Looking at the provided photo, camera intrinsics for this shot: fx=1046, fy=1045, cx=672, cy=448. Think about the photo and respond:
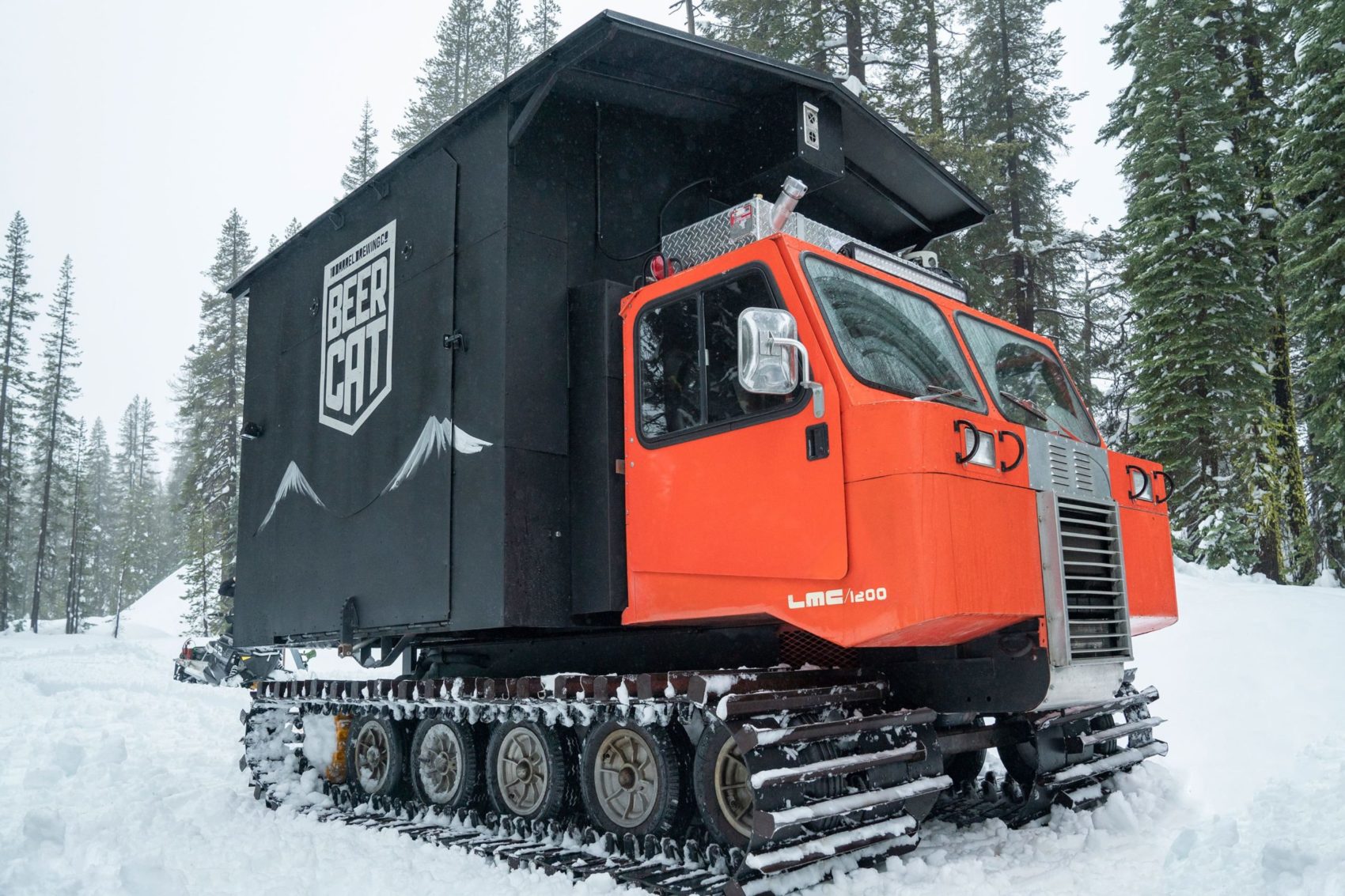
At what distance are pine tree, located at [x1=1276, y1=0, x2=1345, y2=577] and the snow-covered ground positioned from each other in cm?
470

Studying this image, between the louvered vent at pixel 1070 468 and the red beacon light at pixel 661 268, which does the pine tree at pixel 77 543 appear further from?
the louvered vent at pixel 1070 468

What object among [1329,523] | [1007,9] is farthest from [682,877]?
[1007,9]

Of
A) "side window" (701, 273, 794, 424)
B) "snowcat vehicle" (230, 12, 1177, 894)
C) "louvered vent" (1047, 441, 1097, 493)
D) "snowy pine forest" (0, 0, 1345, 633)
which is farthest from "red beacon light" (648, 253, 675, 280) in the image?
"snowy pine forest" (0, 0, 1345, 633)

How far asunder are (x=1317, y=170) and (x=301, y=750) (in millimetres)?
15710

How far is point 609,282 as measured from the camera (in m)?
5.96

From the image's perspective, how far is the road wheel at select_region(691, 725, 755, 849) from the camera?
4.90 metres

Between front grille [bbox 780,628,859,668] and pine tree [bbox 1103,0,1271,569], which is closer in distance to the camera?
front grille [bbox 780,628,859,668]

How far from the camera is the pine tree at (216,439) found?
105 ft

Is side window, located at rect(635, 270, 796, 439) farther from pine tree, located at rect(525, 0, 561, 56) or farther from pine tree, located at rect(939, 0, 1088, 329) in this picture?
pine tree, located at rect(525, 0, 561, 56)

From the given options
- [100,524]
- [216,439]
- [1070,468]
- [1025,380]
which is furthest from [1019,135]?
[100,524]

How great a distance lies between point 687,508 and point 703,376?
682 millimetres

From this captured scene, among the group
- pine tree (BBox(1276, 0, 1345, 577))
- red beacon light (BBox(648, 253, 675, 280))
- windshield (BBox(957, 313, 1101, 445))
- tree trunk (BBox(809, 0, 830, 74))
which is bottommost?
windshield (BBox(957, 313, 1101, 445))

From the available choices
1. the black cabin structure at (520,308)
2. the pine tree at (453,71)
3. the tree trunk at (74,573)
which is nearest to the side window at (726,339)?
the black cabin structure at (520,308)

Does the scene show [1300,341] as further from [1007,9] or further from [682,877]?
[682,877]
